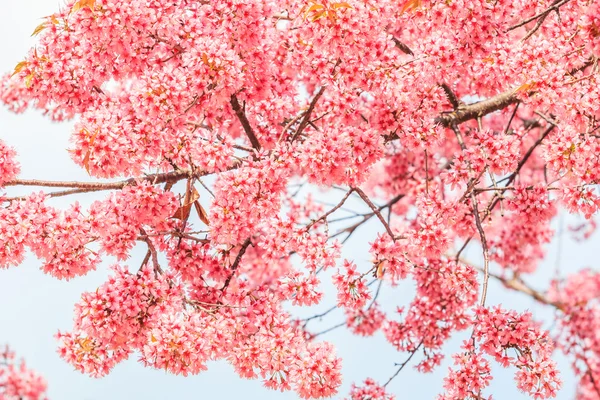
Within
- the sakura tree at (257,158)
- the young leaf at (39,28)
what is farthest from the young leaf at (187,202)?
the young leaf at (39,28)

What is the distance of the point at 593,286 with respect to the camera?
36.0 ft

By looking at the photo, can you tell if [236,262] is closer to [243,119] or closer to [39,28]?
[243,119]

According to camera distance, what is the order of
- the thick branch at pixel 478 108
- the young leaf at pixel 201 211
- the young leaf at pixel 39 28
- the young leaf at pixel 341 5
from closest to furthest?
the young leaf at pixel 341 5 → the young leaf at pixel 39 28 → the young leaf at pixel 201 211 → the thick branch at pixel 478 108

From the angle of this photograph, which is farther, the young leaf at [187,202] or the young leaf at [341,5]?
the young leaf at [187,202]

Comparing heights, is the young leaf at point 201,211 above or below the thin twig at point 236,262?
above

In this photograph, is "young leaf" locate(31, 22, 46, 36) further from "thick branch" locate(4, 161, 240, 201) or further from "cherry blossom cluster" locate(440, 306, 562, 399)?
"cherry blossom cluster" locate(440, 306, 562, 399)

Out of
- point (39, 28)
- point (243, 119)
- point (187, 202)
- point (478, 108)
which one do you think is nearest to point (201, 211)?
point (187, 202)

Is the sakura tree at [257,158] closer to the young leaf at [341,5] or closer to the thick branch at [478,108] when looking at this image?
the young leaf at [341,5]

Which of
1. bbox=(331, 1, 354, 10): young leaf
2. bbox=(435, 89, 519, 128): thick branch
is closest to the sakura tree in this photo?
bbox=(331, 1, 354, 10): young leaf

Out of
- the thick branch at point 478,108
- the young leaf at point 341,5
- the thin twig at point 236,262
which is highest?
the thick branch at point 478,108

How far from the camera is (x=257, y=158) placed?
477 cm

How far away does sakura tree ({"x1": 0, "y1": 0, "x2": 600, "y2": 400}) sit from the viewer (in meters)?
4.41

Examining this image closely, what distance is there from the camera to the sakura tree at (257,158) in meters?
4.41

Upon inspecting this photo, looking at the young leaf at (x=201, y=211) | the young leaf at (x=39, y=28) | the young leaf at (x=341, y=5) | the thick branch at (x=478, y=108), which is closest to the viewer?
the young leaf at (x=341, y=5)
